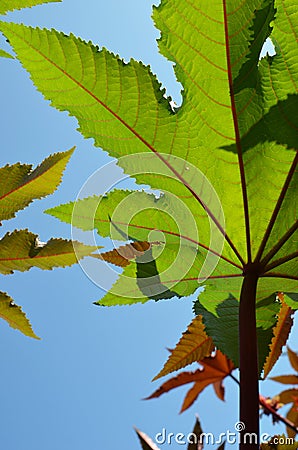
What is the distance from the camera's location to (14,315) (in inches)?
37.5

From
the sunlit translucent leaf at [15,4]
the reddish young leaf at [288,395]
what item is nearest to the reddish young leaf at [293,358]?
the reddish young leaf at [288,395]

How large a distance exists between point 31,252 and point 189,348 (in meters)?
0.48

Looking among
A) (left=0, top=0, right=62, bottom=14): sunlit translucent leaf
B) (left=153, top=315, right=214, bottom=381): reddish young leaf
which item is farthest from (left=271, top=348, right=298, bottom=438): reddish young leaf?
(left=0, top=0, right=62, bottom=14): sunlit translucent leaf

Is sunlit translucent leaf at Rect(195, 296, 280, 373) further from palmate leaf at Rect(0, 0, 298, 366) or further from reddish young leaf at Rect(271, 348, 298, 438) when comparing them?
reddish young leaf at Rect(271, 348, 298, 438)

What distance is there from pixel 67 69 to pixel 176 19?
179 mm

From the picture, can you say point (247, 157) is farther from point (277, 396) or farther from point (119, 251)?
point (277, 396)

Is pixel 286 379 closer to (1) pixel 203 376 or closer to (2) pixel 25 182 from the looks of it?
(1) pixel 203 376

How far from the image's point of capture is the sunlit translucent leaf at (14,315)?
0.95 m

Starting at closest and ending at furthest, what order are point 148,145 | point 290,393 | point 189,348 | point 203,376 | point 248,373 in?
point 248,373 → point 148,145 → point 189,348 → point 203,376 → point 290,393

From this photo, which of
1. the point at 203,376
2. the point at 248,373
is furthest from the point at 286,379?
the point at 248,373

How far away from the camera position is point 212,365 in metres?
1.77

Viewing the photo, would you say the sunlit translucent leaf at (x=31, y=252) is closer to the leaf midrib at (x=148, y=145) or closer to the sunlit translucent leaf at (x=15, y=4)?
the leaf midrib at (x=148, y=145)

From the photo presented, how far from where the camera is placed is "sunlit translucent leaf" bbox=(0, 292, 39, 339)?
95 centimetres

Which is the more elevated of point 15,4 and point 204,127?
point 15,4
